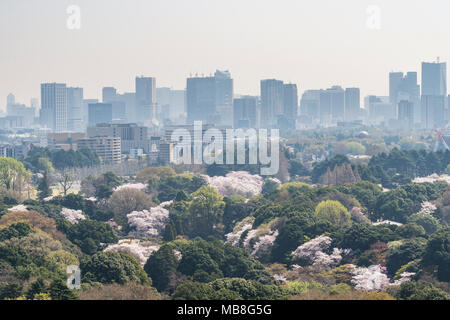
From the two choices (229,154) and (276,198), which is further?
(229,154)

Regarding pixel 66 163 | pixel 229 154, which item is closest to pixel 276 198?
pixel 229 154

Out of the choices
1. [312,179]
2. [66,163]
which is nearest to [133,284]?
[312,179]

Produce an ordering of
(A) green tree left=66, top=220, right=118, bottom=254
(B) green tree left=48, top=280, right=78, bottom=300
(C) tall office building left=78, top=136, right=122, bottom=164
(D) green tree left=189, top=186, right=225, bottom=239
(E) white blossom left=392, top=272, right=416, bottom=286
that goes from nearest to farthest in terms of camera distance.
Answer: (B) green tree left=48, top=280, right=78, bottom=300 < (E) white blossom left=392, top=272, right=416, bottom=286 < (A) green tree left=66, top=220, right=118, bottom=254 < (D) green tree left=189, top=186, right=225, bottom=239 < (C) tall office building left=78, top=136, right=122, bottom=164

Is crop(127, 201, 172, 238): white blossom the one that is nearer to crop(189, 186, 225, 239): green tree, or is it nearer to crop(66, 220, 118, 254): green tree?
crop(189, 186, 225, 239): green tree

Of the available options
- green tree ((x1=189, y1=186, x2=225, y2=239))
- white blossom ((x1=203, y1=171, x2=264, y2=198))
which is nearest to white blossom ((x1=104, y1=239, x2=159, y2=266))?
green tree ((x1=189, y1=186, x2=225, y2=239))
